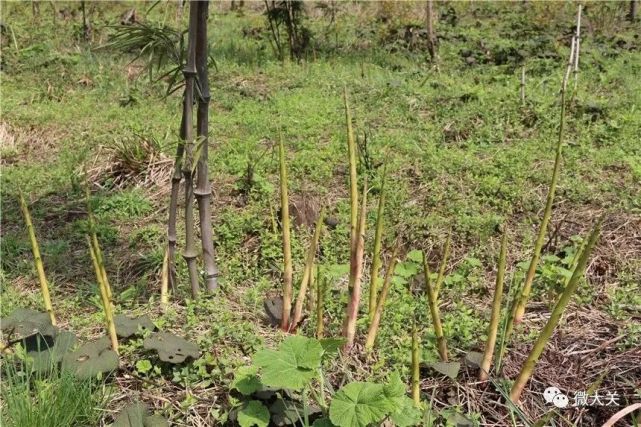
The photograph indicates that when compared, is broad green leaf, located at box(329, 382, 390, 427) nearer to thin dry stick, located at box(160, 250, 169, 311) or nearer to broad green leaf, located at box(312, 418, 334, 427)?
broad green leaf, located at box(312, 418, 334, 427)

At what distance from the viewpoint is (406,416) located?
1.69 metres

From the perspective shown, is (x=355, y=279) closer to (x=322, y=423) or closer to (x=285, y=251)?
(x=285, y=251)

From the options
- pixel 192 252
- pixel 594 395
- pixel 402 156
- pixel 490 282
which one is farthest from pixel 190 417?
pixel 402 156

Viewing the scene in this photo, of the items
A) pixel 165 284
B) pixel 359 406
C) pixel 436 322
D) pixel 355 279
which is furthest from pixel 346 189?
pixel 359 406

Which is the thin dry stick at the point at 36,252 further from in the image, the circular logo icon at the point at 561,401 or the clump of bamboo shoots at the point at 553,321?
the circular logo icon at the point at 561,401

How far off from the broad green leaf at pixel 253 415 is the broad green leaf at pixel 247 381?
1.4 inches

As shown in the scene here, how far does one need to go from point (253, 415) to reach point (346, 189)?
211cm

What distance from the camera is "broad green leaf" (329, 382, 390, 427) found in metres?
1.57

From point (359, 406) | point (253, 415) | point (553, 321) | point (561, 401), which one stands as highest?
point (553, 321)

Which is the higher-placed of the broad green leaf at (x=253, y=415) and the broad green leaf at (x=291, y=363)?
the broad green leaf at (x=291, y=363)

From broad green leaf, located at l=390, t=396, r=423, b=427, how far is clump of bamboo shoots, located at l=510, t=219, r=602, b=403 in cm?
37

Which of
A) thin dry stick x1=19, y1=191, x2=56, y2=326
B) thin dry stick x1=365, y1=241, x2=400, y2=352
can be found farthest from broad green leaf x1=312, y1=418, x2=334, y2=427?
thin dry stick x1=19, y1=191, x2=56, y2=326

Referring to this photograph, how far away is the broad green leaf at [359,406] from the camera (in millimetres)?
1571

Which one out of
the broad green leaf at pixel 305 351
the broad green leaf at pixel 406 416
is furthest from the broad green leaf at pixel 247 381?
the broad green leaf at pixel 406 416
